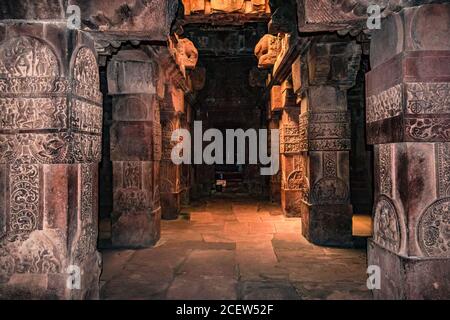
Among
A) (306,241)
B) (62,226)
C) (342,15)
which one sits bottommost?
(306,241)

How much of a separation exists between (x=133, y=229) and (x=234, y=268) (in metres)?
1.89

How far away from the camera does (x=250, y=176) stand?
12500mm

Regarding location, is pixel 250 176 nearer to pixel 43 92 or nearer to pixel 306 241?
pixel 306 241

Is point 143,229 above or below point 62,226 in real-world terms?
below

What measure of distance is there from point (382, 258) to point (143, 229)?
344 cm

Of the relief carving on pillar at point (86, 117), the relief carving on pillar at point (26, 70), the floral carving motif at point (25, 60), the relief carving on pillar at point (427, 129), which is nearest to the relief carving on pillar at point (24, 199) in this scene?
the relief carving on pillar at point (86, 117)

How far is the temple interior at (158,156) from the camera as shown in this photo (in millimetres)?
2406

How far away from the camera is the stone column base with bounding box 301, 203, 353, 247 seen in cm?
516

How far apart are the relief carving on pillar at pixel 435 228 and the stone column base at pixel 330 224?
2.82 m

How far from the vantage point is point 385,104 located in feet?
8.72

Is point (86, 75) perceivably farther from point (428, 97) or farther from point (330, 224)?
point (330, 224)

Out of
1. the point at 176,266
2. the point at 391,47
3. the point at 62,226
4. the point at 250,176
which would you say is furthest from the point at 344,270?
the point at 250,176

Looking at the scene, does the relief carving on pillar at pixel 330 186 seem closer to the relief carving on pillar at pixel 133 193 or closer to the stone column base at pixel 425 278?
the relief carving on pillar at pixel 133 193

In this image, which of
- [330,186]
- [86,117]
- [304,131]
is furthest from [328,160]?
[86,117]
